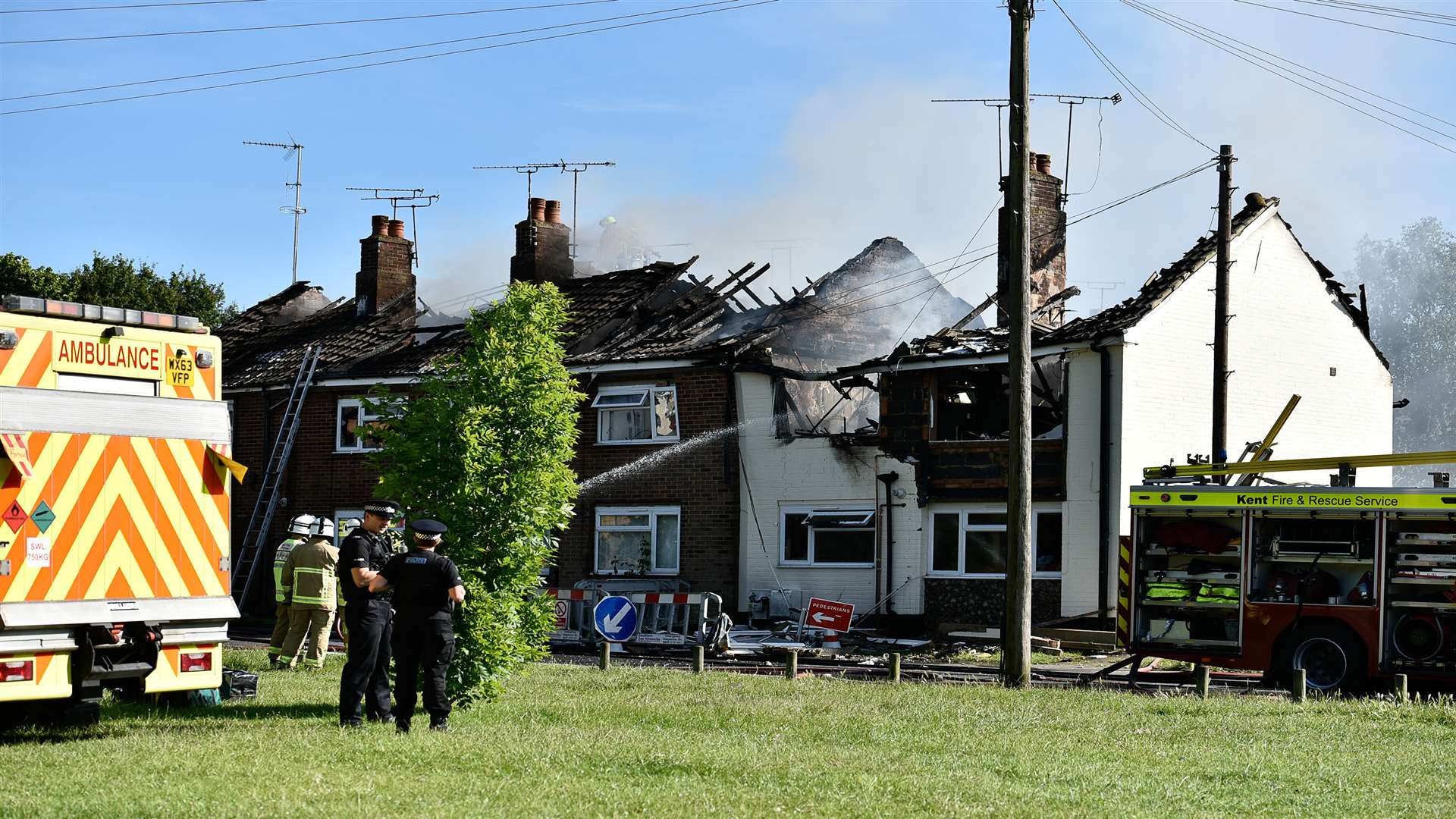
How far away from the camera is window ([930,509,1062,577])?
2625cm

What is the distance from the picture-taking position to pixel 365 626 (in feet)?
40.8

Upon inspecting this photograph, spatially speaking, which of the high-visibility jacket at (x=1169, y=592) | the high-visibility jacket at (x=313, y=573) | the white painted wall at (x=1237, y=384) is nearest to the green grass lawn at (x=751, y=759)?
the high-visibility jacket at (x=313, y=573)

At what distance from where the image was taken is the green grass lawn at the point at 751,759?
9.44 m

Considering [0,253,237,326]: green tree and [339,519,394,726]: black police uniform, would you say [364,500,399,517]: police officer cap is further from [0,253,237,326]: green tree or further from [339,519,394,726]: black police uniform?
[0,253,237,326]: green tree

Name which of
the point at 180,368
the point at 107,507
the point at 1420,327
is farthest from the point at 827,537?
the point at 1420,327

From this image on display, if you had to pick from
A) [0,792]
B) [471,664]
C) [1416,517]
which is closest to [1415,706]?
[1416,517]

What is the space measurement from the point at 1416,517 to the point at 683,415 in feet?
48.1

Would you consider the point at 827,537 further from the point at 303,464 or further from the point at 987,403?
the point at 303,464

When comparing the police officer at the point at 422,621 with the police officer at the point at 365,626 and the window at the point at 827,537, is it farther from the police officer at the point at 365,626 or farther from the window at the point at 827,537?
the window at the point at 827,537

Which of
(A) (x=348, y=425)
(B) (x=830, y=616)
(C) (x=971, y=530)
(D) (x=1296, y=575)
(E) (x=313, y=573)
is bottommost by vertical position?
(B) (x=830, y=616)

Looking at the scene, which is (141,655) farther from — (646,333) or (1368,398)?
(1368,398)

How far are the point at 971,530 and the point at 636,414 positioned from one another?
23.2ft

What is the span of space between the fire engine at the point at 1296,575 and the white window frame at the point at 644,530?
439 inches

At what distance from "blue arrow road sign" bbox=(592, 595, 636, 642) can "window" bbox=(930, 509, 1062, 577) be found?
20.2ft
